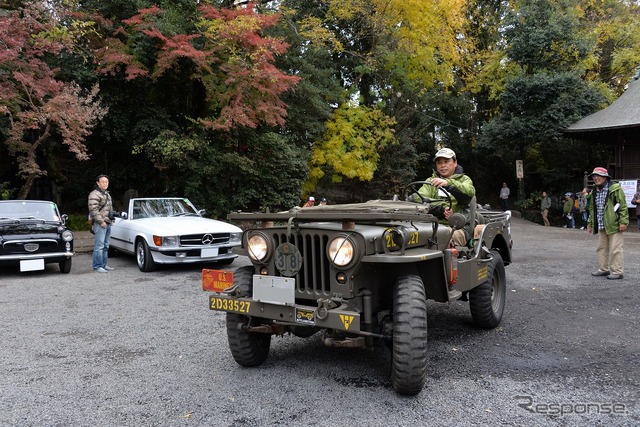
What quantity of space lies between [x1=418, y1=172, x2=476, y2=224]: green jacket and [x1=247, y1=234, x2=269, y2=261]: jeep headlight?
6.08 feet

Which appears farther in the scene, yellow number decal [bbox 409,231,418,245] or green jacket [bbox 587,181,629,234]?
green jacket [bbox 587,181,629,234]

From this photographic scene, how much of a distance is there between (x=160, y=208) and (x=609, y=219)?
343 inches

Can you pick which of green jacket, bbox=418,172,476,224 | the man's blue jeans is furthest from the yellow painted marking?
the man's blue jeans

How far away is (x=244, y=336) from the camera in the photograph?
13.3 feet

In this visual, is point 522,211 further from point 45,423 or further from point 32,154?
point 45,423

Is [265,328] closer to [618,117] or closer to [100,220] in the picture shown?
[100,220]

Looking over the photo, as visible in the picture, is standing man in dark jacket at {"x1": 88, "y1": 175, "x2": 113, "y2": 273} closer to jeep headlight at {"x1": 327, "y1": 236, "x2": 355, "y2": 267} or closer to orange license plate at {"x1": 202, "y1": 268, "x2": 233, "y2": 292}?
orange license plate at {"x1": 202, "y1": 268, "x2": 233, "y2": 292}

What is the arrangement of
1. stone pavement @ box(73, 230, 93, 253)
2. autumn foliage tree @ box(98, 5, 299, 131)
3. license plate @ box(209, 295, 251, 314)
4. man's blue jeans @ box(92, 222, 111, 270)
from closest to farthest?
license plate @ box(209, 295, 251, 314)
man's blue jeans @ box(92, 222, 111, 270)
stone pavement @ box(73, 230, 93, 253)
autumn foliage tree @ box(98, 5, 299, 131)

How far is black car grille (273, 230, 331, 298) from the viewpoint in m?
3.74

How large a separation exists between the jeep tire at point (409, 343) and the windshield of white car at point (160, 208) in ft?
25.5

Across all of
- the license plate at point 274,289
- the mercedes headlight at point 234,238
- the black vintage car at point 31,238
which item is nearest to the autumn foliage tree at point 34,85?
the black vintage car at point 31,238

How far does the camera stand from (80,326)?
569 centimetres

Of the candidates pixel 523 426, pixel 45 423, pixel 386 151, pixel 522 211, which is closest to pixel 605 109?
pixel 522 211

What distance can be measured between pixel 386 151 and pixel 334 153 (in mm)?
4784
